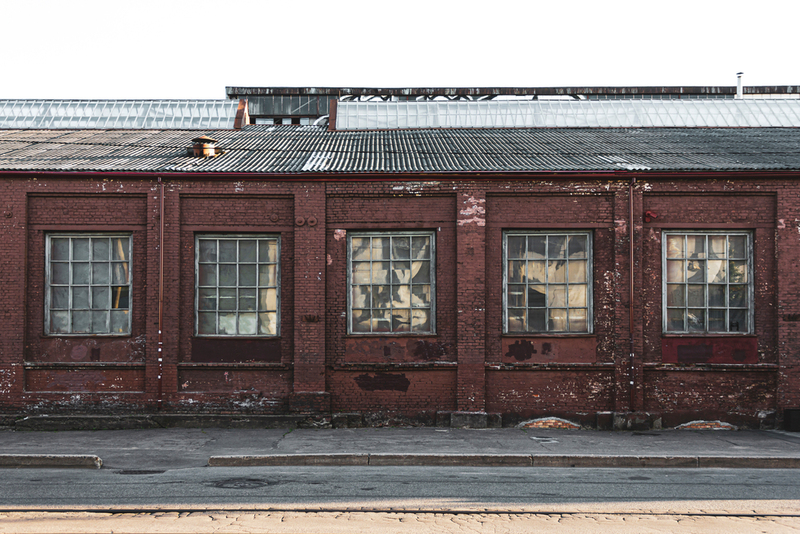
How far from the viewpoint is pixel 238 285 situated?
1162 centimetres

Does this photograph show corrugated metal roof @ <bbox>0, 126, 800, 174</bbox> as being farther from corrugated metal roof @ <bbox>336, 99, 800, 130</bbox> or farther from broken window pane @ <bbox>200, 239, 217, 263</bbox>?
broken window pane @ <bbox>200, 239, 217, 263</bbox>

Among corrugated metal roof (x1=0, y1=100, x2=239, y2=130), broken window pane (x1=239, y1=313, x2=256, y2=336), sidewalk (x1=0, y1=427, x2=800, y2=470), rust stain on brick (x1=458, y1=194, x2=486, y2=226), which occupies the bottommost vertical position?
sidewalk (x1=0, y1=427, x2=800, y2=470)

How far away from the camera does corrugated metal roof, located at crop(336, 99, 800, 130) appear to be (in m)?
17.0

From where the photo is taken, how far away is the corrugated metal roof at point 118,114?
1723 centimetres

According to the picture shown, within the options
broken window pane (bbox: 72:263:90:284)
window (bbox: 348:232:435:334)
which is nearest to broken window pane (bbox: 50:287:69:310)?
broken window pane (bbox: 72:263:90:284)

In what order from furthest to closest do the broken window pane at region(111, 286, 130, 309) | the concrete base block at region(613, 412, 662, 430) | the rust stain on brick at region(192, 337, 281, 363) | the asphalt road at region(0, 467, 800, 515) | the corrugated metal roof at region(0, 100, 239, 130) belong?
the corrugated metal roof at region(0, 100, 239, 130), the broken window pane at region(111, 286, 130, 309), the rust stain on brick at region(192, 337, 281, 363), the concrete base block at region(613, 412, 662, 430), the asphalt road at region(0, 467, 800, 515)

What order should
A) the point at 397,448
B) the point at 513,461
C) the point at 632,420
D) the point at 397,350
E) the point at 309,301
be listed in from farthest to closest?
1. the point at 397,350
2. the point at 309,301
3. the point at 632,420
4. the point at 397,448
5. the point at 513,461

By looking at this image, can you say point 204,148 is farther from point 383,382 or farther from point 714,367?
point 714,367

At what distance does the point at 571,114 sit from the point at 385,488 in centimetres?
1350

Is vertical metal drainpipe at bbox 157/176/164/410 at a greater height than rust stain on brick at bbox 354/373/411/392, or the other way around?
vertical metal drainpipe at bbox 157/176/164/410

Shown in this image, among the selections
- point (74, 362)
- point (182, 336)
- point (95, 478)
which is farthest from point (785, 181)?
point (74, 362)

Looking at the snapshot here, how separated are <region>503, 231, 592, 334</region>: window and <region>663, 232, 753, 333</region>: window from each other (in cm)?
159

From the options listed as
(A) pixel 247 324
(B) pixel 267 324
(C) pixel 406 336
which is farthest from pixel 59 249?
(C) pixel 406 336

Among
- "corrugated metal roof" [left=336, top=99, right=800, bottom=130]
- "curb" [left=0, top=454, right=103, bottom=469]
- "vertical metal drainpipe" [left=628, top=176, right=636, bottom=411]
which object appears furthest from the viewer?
"corrugated metal roof" [left=336, top=99, right=800, bottom=130]
